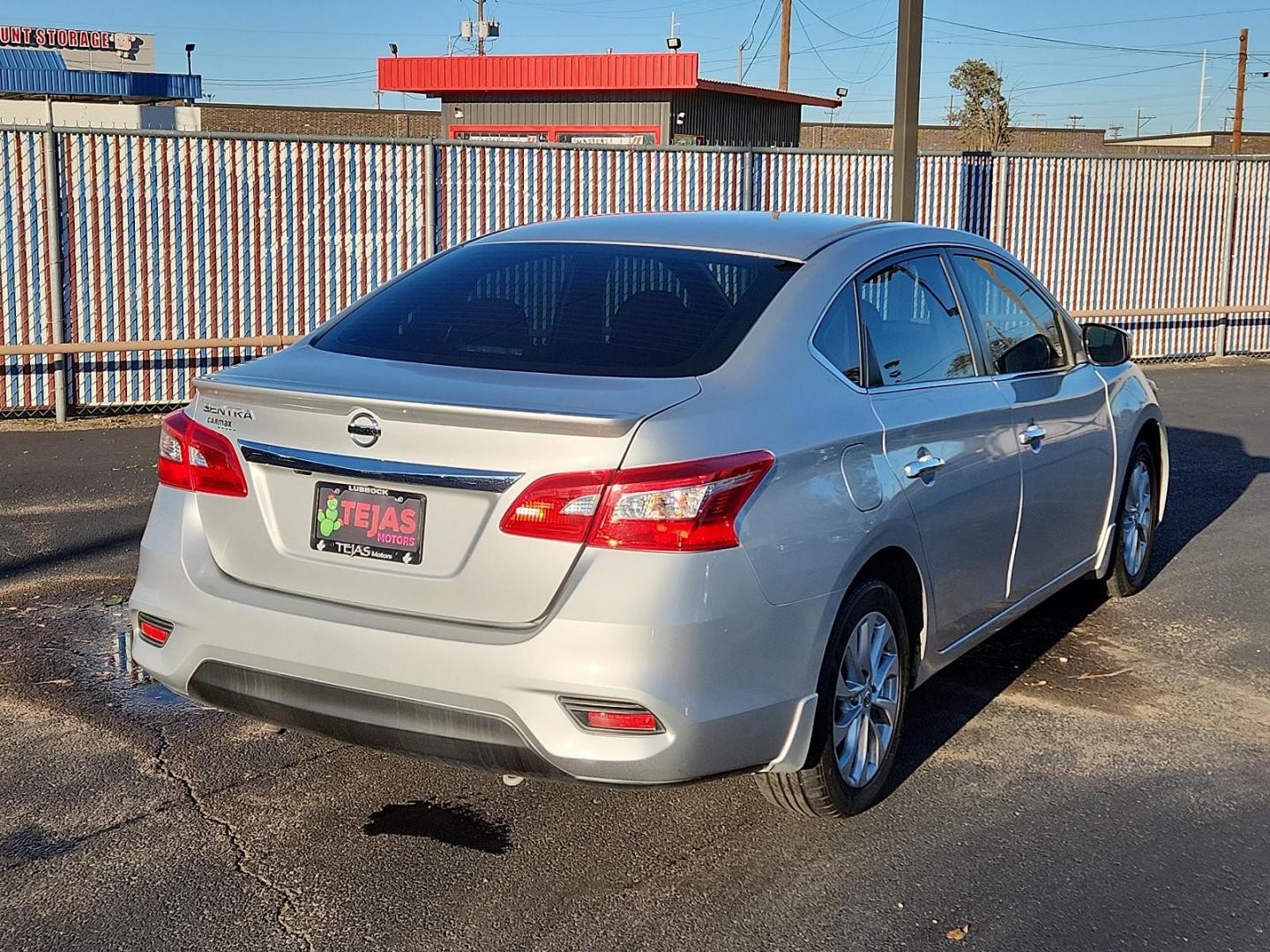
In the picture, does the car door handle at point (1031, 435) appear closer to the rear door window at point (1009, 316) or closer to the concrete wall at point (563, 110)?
the rear door window at point (1009, 316)

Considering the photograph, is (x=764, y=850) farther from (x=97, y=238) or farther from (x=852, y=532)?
(x=97, y=238)

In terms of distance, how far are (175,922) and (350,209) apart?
10237 millimetres

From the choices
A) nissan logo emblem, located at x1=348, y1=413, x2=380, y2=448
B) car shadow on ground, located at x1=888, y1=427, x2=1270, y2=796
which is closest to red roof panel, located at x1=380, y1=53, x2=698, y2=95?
car shadow on ground, located at x1=888, y1=427, x2=1270, y2=796

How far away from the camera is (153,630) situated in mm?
3877

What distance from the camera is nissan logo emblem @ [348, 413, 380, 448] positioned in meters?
3.46

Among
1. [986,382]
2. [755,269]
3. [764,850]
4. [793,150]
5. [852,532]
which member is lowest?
[764,850]

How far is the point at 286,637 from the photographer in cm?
355

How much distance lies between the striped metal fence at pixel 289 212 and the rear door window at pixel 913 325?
8.61 meters

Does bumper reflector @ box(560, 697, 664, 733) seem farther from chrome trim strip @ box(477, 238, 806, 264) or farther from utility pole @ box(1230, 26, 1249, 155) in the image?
utility pole @ box(1230, 26, 1249, 155)

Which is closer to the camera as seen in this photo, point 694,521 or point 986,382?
point 694,521

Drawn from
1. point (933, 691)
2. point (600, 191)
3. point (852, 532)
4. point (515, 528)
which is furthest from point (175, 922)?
point (600, 191)

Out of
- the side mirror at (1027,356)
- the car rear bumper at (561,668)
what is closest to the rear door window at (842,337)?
the car rear bumper at (561,668)

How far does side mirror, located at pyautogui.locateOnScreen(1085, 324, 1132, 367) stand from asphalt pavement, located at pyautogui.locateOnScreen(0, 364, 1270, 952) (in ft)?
3.87

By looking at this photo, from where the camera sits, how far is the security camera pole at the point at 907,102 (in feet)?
35.7
